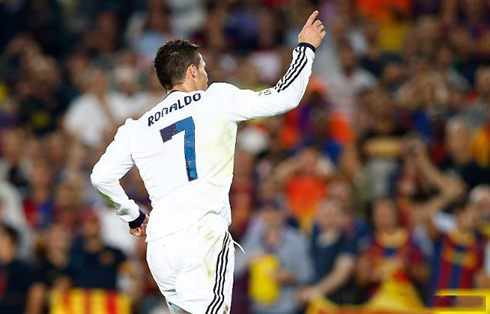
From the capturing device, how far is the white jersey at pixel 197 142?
6.41 meters

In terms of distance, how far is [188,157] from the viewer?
6.45m

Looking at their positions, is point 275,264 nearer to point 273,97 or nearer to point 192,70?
point 192,70

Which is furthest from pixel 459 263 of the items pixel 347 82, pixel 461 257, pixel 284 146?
pixel 347 82

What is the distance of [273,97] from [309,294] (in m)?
4.87

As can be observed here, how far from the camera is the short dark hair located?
21.6 ft

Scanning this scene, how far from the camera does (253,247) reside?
11344 millimetres

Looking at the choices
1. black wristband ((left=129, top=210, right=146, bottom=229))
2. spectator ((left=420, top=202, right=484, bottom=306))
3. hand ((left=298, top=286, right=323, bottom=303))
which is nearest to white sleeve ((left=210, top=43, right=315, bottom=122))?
black wristband ((left=129, top=210, right=146, bottom=229))

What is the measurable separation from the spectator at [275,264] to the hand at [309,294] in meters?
0.08

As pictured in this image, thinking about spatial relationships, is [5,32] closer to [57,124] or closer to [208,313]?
[57,124]

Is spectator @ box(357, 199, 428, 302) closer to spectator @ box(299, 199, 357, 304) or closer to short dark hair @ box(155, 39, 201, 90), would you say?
spectator @ box(299, 199, 357, 304)

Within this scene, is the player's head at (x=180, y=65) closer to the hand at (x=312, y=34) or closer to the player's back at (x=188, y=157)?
the player's back at (x=188, y=157)

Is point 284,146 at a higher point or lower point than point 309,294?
higher

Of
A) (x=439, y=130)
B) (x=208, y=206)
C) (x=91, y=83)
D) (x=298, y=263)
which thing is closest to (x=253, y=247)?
(x=298, y=263)

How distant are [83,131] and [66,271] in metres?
2.63
